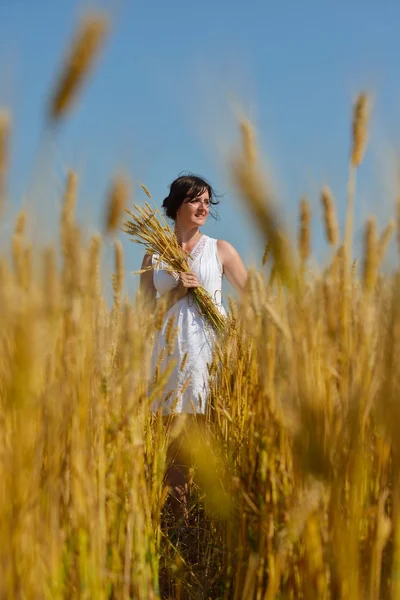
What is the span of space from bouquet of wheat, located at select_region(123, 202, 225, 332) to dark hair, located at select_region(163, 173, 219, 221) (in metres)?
0.17

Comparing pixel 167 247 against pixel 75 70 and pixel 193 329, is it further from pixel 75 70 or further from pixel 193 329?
pixel 75 70

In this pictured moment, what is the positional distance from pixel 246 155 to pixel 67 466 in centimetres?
63

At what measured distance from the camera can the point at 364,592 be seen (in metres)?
0.96

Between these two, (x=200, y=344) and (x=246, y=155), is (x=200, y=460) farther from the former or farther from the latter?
(x=200, y=344)

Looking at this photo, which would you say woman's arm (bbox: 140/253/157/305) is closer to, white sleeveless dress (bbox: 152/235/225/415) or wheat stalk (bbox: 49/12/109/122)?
white sleeveless dress (bbox: 152/235/225/415)

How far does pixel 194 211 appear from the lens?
2.96 metres

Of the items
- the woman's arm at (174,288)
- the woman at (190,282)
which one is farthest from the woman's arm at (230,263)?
the woman's arm at (174,288)

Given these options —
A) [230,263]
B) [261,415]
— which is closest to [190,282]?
[230,263]

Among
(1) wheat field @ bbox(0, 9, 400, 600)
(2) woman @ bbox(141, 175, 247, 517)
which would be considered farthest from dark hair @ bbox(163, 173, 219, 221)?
(1) wheat field @ bbox(0, 9, 400, 600)

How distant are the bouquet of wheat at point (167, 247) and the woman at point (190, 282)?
0.03m

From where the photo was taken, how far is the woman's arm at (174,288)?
2.75 meters

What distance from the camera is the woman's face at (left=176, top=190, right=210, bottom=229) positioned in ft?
9.73

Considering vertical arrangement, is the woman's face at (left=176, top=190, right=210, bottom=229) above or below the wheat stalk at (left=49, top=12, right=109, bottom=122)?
above

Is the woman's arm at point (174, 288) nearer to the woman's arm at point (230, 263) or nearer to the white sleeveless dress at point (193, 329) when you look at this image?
the white sleeveless dress at point (193, 329)
